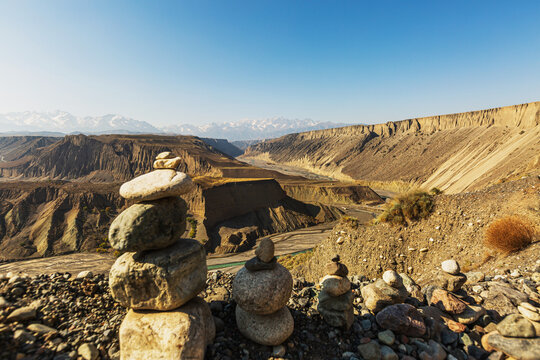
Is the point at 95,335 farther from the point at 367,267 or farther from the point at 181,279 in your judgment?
the point at 367,267

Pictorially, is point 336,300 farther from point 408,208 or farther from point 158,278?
point 408,208

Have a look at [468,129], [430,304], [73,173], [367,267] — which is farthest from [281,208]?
[73,173]

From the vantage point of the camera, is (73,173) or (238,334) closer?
(238,334)

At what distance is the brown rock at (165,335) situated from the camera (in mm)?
4957

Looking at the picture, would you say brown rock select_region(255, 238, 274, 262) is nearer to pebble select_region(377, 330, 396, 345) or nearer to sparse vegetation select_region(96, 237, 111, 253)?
pebble select_region(377, 330, 396, 345)

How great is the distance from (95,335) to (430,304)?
9720 mm

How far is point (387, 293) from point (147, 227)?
7.43 meters

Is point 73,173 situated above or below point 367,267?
below

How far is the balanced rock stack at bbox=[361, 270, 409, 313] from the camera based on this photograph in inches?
282

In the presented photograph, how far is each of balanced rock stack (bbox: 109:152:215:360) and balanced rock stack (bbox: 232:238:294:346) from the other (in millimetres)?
984

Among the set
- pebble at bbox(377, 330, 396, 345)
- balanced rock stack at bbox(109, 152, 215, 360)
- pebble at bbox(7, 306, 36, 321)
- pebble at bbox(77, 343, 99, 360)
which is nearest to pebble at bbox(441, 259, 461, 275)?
pebble at bbox(377, 330, 396, 345)

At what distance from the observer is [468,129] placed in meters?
78.1

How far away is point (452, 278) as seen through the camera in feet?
25.0

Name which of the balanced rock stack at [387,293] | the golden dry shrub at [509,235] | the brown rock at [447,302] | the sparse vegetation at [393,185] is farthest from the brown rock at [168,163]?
the sparse vegetation at [393,185]
